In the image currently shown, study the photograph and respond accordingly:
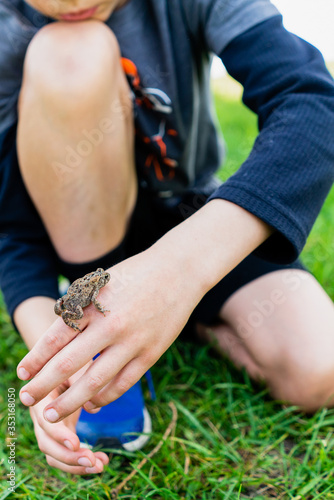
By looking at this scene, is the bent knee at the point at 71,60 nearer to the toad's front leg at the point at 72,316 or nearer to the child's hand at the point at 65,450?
the toad's front leg at the point at 72,316

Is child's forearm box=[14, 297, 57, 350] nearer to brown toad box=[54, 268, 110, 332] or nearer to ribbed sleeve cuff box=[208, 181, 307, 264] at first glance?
brown toad box=[54, 268, 110, 332]

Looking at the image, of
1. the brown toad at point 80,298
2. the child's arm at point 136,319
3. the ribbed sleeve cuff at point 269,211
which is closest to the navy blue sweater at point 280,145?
the ribbed sleeve cuff at point 269,211

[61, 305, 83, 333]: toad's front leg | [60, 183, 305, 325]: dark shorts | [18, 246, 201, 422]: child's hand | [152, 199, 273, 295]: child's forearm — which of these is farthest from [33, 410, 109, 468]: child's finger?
[60, 183, 305, 325]: dark shorts

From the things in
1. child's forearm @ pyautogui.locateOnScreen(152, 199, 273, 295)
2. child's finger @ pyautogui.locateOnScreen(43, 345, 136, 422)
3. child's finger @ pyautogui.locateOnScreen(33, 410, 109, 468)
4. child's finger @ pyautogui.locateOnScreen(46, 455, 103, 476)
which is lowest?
child's finger @ pyautogui.locateOnScreen(46, 455, 103, 476)

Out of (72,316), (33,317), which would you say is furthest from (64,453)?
(33,317)

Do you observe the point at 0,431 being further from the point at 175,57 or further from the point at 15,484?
the point at 175,57

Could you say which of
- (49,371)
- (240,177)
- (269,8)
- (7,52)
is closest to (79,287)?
(49,371)

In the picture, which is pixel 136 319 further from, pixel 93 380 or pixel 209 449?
pixel 209 449
